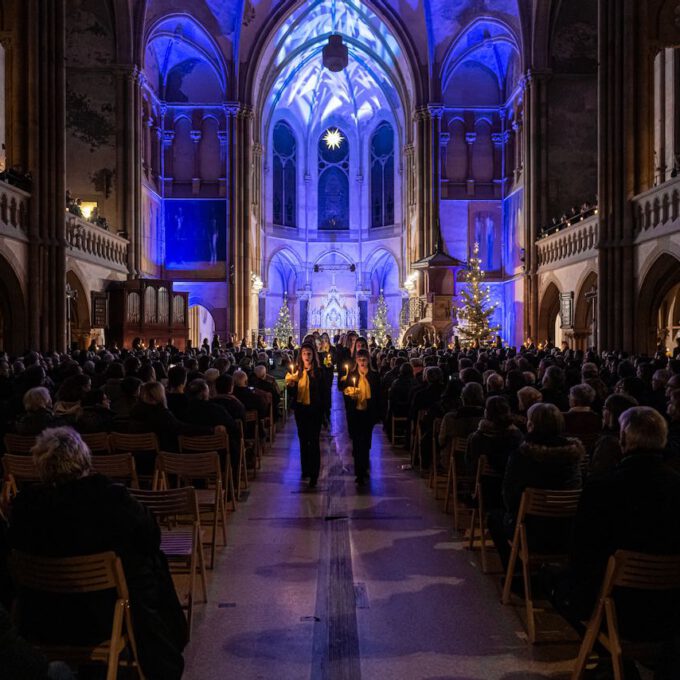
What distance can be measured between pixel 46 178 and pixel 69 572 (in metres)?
17.3

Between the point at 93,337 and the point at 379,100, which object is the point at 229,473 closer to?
the point at 93,337

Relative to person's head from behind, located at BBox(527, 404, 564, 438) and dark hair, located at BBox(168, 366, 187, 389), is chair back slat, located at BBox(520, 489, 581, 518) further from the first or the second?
dark hair, located at BBox(168, 366, 187, 389)

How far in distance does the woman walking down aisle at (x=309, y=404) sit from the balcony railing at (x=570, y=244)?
13.1m

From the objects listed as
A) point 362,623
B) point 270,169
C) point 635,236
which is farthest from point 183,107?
point 362,623

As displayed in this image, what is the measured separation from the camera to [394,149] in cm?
4994

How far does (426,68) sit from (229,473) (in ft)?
111

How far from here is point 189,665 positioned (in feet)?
15.2

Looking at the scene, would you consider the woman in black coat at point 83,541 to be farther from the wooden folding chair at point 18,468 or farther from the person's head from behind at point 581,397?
the person's head from behind at point 581,397

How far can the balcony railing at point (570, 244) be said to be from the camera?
22.5 meters

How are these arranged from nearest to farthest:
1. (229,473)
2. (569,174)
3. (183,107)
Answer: (229,473)
(569,174)
(183,107)

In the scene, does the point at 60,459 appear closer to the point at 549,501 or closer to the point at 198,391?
the point at 549,501

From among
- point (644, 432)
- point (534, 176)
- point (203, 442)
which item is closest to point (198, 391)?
point (203, 442)

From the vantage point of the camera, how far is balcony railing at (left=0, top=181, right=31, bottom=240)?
56.2 ft

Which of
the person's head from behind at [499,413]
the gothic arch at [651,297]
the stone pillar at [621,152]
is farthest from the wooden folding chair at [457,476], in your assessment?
the stone pillar at [621,152]
